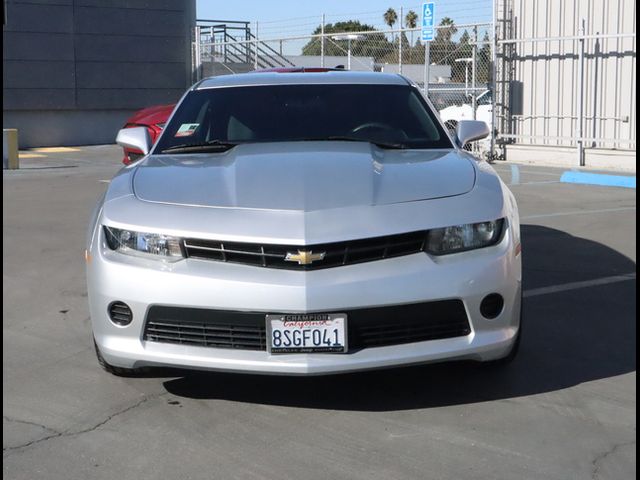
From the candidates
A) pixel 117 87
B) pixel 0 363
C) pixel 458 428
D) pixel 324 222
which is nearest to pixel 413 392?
pixel 458 428

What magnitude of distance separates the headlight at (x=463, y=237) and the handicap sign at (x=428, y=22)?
13.2 metres

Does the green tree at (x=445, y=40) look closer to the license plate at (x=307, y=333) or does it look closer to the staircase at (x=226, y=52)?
the staircase at (x=226, y=52)

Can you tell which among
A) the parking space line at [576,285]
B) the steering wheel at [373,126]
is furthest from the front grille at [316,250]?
the parking space line at [576,285]

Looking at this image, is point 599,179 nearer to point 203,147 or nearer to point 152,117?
point 152,117

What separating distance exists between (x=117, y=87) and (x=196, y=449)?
22.1 m

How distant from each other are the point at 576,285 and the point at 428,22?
1112 centimetres

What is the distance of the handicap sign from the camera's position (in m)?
16.9

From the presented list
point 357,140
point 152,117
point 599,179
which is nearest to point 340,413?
point 357,140

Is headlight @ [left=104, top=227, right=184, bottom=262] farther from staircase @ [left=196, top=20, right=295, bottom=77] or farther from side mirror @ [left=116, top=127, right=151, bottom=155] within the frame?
staircase @ [left=196, top=20, right=295, bottom=77]

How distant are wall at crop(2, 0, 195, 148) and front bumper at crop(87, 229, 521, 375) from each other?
65.9 ft

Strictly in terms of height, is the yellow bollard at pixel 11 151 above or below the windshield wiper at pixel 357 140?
below

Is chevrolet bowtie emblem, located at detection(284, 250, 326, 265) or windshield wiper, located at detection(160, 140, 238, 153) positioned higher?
windshield wiper, located at detection(160, 140, 238, 153)

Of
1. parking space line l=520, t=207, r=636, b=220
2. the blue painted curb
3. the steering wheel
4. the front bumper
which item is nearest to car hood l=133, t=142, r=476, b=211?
the front bumper

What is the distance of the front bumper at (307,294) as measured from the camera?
3916 mm
